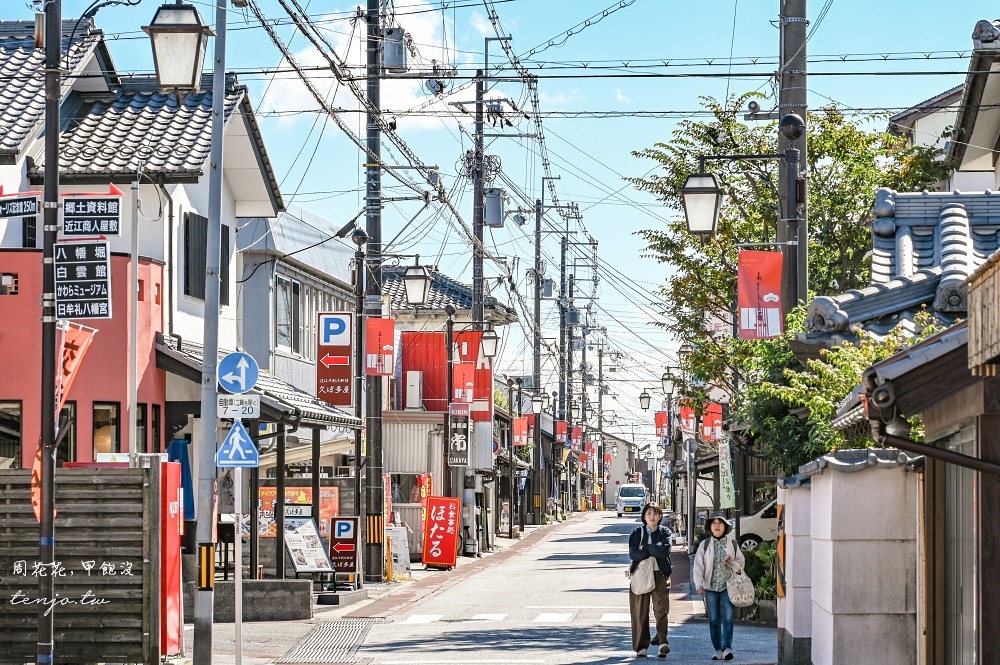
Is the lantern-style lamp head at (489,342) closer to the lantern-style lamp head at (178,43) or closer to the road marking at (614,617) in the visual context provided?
the road marking at (614,617)

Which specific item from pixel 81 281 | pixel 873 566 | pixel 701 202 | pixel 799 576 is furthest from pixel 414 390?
pixel 873 566

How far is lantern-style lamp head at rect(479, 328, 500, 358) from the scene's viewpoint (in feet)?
125

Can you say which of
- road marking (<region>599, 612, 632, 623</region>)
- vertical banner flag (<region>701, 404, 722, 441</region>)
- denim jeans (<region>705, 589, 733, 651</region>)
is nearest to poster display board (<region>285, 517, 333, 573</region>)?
road marking (<region>599, 612, 632, 623</region>)

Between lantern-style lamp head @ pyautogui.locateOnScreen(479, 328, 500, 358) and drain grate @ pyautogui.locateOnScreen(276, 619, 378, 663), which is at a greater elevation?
lantern-style lamp head @ pyautogui.locateOnScreen(479, 328, 500, 358)

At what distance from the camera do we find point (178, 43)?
13914mm

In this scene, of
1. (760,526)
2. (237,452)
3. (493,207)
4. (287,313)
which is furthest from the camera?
(493,207)

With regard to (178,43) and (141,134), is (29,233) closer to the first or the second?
(141,134)

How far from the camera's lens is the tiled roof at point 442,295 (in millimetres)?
52844

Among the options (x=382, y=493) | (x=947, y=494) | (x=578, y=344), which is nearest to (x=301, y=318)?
(x=382, y=493)

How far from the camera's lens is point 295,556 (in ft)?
77.4

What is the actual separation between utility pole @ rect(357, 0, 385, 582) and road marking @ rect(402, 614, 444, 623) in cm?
517

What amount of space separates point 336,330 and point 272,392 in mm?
3670

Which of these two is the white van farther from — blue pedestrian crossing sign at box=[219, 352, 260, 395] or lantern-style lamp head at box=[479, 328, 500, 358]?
blue pedestrian crossing sign at box=[219, 352, 260, 395]

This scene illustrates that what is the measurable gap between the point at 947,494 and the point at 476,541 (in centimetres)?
3152
